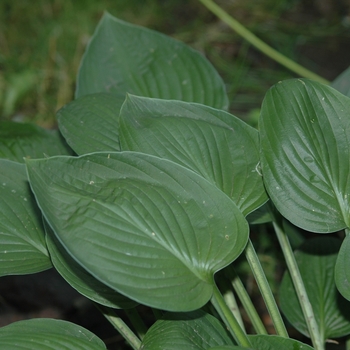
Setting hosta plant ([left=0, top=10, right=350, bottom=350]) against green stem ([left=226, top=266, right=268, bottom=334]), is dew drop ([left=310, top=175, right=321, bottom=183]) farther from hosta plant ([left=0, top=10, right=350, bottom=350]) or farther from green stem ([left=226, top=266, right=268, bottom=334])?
green stem ([left=226, top=266, right=268, bottom=334])

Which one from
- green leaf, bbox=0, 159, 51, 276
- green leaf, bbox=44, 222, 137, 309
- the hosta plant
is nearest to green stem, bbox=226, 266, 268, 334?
the hosta plant

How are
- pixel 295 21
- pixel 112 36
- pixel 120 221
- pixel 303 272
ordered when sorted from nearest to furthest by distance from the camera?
pixel 120 221 → pixel 303 272 → pixel 112 36 → pixel 295 21

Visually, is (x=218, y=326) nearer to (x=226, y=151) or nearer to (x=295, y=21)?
(x=226, y=151)

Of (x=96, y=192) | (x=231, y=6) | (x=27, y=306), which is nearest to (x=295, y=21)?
(x=231, y=6)

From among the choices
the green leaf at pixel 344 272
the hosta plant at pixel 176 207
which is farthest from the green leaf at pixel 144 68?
the green leaf at pixel 344 272

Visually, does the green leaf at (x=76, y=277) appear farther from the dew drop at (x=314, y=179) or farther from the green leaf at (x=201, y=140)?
the dew drop at (x=314, y=179)

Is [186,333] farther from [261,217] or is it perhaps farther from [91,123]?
[91,123]
